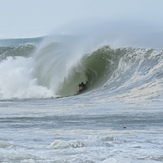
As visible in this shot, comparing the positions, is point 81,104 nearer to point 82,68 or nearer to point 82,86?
point 82,86

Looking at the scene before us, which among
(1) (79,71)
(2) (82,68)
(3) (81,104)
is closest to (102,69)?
(1) (79,71)

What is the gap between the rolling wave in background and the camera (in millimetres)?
21492

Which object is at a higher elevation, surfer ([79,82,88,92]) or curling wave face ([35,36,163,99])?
curling wave face ([35,36,163,99])

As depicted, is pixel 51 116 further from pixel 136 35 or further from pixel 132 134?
pixel 136 35

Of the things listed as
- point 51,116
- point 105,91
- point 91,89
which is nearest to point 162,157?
point 51,116

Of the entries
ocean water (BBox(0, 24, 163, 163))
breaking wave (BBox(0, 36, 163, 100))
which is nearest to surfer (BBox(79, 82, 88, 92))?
breaking wave (BBox(0, 36, 163, 100))

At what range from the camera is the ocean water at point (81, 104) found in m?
8.34

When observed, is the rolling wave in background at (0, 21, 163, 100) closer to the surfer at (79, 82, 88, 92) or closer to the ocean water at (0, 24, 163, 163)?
the ocean water at (0, 24, 163, 163)

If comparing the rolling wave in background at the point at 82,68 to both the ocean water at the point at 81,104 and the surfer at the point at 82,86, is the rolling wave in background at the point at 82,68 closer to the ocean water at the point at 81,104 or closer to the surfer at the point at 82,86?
the ocean water at the point at 81,104

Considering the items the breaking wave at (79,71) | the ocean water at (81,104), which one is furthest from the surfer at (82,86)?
the ocean water at (81,104)

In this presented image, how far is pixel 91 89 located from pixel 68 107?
250 inches

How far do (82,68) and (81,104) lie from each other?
1026 cm

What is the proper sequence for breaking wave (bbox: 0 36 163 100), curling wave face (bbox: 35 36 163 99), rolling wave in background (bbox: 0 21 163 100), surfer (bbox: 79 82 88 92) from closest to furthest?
curling wave face (bbox: 35 36 163 99) → breaking wave (bbox: 0 36 163 100) → rolling wave in background (bbox: 0 21 163 100) → surfer (bbox: 79 82 88 92)

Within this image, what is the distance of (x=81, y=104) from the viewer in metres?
17.2
